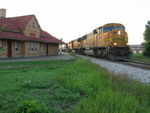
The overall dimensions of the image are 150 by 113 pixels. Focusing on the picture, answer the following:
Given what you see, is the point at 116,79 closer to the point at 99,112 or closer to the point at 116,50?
the point at 99,112

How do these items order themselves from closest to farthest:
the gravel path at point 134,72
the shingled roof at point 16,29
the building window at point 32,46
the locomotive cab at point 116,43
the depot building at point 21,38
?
the gravel path at point 134,72, the locomotive cab at point 116,43, the shingled roof at point 16,29, the depot building at point 21,38, the building window at point 32,46

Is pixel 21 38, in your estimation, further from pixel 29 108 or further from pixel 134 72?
pixel 29 108

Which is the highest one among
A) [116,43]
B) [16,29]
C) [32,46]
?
[16,29]

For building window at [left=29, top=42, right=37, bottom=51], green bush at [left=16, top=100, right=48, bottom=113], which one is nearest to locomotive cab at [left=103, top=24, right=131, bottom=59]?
building window at [left=29, top=42, right=37, bottom=51]

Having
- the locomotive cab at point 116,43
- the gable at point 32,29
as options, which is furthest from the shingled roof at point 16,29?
the locomotive cab at point 116,43

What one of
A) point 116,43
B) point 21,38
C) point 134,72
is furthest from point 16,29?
point 134,72

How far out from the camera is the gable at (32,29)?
27.1 meters

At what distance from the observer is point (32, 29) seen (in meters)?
28.6

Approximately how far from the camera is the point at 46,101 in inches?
176

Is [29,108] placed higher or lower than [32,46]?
lower

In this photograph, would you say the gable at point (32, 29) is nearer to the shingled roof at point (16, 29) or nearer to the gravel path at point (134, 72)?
the shingled roof at point (16, 29)

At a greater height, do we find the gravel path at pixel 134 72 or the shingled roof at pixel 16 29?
the shingled roof at pixel 16 29

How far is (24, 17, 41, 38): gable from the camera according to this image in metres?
27.1

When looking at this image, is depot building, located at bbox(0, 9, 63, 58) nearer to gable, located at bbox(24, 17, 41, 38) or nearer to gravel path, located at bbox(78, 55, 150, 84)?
gable, located at bbox(24, 17, 41, 38)
